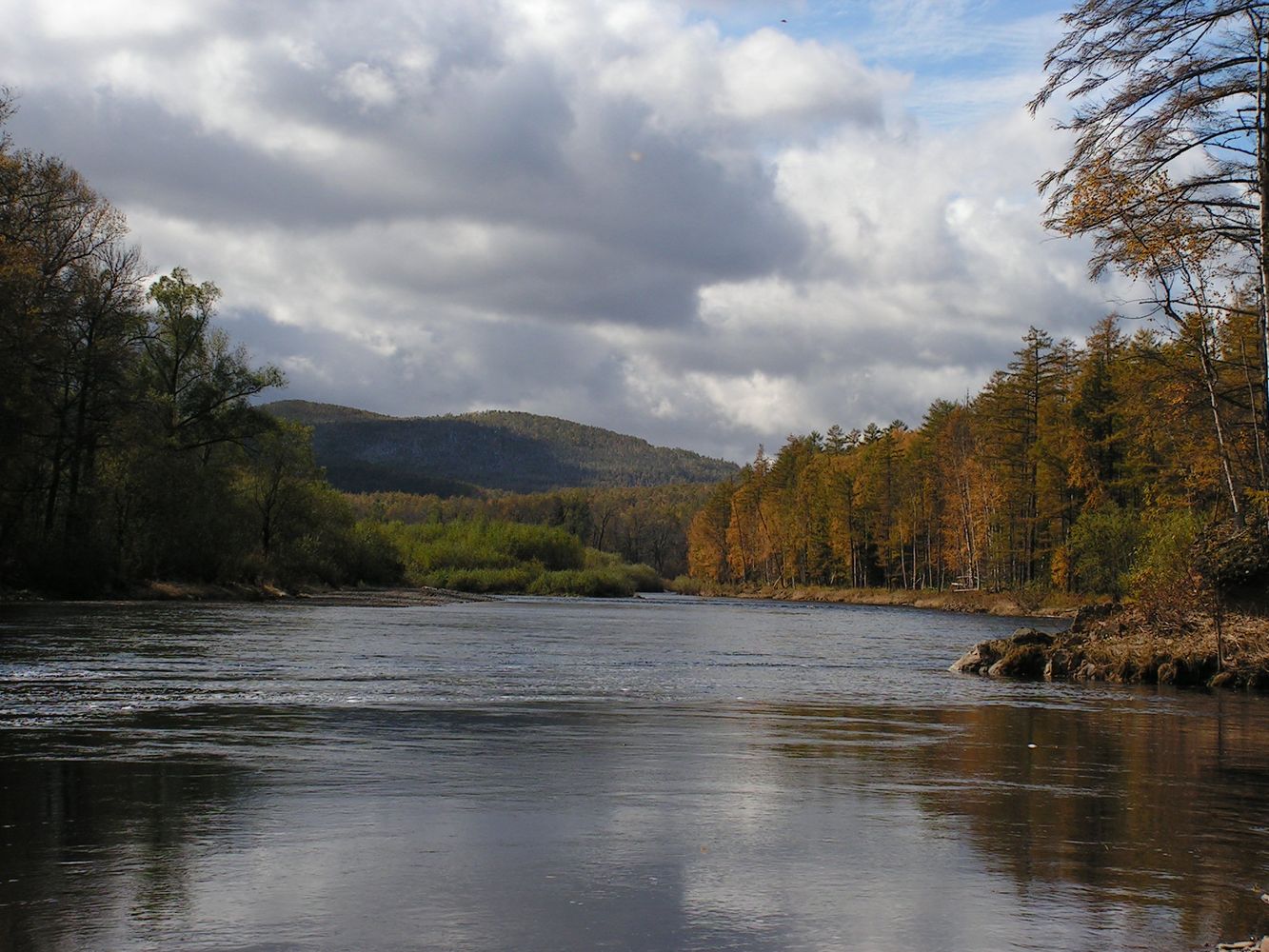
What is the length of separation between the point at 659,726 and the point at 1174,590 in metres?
15.6

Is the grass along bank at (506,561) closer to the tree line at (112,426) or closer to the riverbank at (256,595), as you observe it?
the riverbank at (256,595)

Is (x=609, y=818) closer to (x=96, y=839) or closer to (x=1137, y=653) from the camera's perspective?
(x=96, y=839)

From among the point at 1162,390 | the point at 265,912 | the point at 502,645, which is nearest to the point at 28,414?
the point at 502,645

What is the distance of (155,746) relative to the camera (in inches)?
463

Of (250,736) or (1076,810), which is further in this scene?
(250,736)

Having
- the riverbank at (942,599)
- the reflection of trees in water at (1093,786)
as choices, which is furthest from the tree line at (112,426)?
the riverbank at (942,599)

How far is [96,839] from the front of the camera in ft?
24.7

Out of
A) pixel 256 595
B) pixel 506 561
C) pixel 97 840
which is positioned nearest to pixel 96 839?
pixel 97 840

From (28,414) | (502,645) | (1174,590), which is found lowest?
(502,645)

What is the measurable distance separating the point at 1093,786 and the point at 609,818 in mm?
4990

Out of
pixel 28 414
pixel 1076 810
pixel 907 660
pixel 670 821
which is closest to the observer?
pixel 670 821

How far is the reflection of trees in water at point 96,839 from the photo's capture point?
229 inches

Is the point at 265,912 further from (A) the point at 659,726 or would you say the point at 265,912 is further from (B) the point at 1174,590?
(B) the point at 1174,590

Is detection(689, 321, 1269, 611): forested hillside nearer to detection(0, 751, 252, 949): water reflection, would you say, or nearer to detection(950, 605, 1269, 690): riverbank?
detection(950, 605, 1269, 690): riverbank
